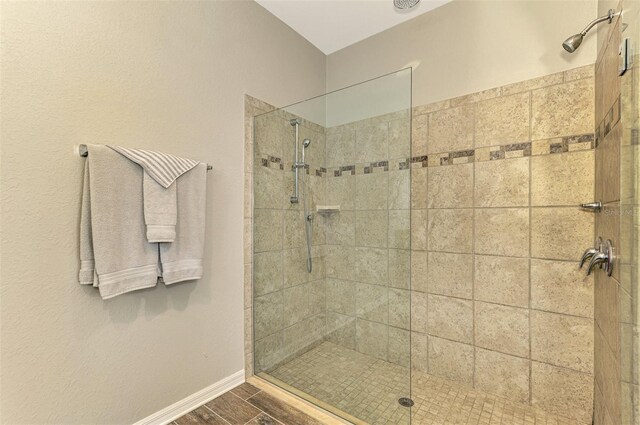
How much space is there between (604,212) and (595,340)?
Answer: 0.68 meters

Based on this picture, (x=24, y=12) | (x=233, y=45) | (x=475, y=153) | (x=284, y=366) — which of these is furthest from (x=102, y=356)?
(x=475, y=153)

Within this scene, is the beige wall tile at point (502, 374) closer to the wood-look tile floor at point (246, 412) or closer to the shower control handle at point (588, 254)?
the shower control handle at point (588, 254)

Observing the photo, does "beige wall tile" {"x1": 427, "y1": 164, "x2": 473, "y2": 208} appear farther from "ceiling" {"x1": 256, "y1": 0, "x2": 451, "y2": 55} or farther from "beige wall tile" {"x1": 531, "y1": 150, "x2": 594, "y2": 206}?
"ceiling" {"x1": 256, "y1": 0, "x2": 451, "y2": 55}

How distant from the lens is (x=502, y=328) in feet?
5.82

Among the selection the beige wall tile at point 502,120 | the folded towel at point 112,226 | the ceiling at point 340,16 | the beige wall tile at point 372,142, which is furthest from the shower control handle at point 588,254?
the folded towel at point 112,226

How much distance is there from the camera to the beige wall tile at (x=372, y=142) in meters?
1.62

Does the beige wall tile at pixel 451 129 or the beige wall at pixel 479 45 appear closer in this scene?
the beige wall at pixel 479 45

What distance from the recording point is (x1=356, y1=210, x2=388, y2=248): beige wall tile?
1.62 meters

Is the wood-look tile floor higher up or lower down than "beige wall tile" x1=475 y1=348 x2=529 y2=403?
lower down

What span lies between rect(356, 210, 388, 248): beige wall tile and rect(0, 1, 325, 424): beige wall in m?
0.78

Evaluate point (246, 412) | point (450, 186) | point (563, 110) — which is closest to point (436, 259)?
point (450, 186)

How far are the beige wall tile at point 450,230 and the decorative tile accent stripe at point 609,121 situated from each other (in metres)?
0.70

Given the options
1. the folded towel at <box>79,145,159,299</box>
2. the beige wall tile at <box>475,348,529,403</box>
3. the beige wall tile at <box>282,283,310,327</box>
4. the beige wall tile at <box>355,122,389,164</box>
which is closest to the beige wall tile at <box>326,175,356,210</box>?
the beige wall tile at <box>355,122,389,164</box>

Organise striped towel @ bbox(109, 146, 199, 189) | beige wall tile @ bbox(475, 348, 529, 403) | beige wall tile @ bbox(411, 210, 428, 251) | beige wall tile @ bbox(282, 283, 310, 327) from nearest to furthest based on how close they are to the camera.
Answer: striped towel @ bbox(109, 146, 199, 189) → beige wall tile @ bbox(475, 348, 529, 403) → beige wall tile @ bbox(282, 283, 310, 327) → beige wall tile @ bbox(411, 210, 428, 251)
